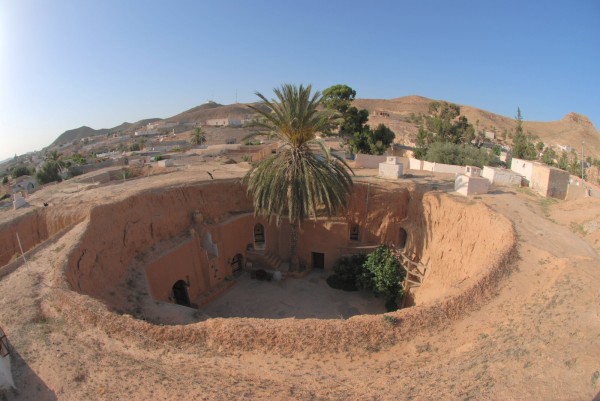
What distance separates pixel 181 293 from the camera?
682 inches

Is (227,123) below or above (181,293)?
above

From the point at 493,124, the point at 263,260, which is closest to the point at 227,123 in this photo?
the point at 493,124

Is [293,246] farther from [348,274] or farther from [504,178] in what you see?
[504,178]

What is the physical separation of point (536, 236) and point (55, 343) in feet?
54.5

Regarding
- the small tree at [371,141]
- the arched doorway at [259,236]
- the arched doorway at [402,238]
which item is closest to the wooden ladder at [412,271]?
the arched doorway at [402,238]

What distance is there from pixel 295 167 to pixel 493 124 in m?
76.0

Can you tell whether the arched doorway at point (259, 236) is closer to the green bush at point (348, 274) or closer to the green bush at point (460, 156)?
the green bush at point (348, 274)

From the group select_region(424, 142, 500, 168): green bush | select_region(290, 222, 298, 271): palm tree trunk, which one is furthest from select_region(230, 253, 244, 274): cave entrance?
select_region(424, 142, 500, 168): green bush

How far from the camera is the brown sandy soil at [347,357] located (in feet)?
22.6

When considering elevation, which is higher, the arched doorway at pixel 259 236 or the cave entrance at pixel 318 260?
the arched doorway at pixel 259 236

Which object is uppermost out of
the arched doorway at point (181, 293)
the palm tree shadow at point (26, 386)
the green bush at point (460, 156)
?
the green bush at point (460, 156)

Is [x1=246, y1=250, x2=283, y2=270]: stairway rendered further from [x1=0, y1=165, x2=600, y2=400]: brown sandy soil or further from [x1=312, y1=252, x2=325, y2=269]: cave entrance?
[x1=0, y1=165, x2=600, y2=400]: brown sandy soil

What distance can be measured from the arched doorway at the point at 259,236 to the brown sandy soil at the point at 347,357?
11.5 m

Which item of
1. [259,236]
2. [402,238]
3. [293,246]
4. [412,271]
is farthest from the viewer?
[259,236]
